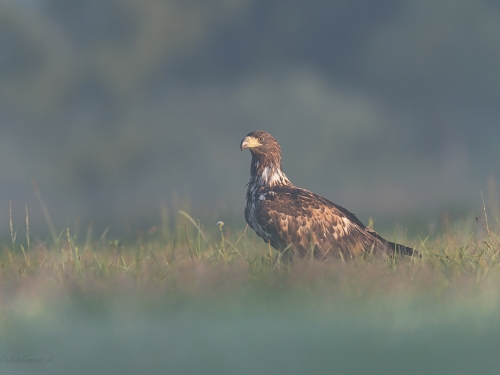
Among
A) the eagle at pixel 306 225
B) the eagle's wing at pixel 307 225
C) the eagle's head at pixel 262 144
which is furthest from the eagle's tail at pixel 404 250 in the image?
the eagle's head at pixel 262 144

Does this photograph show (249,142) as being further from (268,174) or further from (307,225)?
(307,225)

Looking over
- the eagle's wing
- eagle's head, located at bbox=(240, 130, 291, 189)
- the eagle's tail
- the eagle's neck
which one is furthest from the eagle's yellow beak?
the eagle's tail

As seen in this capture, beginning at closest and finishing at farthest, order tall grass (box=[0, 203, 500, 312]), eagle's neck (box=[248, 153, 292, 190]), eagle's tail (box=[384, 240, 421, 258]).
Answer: tall grass (box=[0, 203, 500, 312]) → eagle's tail (box=[384, 240, 421, 258]) → eagle's neck (box=[248, 153, 292, 190])

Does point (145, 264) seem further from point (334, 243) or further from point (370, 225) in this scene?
point (370, 225)

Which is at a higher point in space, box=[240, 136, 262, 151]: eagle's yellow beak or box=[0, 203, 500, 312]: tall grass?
box=[240, 136, 262, 151]: eagle's yellow beak

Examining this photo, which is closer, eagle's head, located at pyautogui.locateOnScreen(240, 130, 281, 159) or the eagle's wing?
the eagle's wing

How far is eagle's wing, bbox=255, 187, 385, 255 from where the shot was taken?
26.5 ft

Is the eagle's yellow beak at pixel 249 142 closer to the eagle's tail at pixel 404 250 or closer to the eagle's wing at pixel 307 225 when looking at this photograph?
the eagle's wing at pixel 307 225

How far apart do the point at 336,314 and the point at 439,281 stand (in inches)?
66.1

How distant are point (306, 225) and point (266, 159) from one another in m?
1.26

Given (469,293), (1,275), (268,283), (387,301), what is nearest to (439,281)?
(469,293)

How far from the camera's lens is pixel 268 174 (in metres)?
8.94

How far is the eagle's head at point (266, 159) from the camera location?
891 centimetres

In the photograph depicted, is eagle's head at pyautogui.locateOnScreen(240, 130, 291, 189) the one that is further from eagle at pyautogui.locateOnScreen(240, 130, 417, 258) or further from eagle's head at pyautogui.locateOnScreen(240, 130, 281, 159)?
eagle at pyautogui.locateOnScreen(240, 130, 417, 258)
